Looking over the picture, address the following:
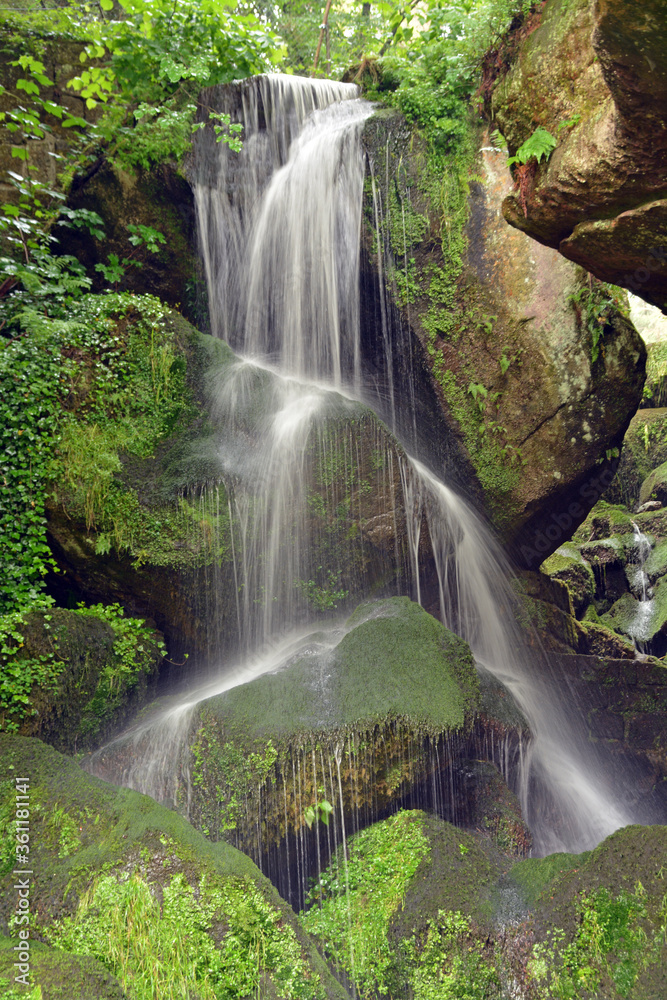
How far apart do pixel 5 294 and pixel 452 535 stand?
6.05m

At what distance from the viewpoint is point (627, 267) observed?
4.55m

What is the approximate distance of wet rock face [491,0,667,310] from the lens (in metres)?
3.52

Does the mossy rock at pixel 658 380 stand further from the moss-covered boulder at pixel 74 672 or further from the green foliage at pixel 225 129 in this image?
the moss-covered boulder at pixel 74 672

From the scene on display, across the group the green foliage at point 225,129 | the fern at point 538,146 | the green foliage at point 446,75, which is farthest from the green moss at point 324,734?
the green foliage at point 225,129

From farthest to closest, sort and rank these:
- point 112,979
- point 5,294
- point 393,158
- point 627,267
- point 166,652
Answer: point 393,158 → point 5,294 → point 166,652 → point 627,267 → point 112,979

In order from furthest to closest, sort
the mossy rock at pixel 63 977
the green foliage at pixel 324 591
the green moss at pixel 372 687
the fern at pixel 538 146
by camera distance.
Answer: the green foliage at pixel 324 591
the green moss at pixel 372 687
the fern at pixel 538 146
the mossy rock at pixel 63 977

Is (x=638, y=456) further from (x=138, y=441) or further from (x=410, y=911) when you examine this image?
(x=410, y=911)

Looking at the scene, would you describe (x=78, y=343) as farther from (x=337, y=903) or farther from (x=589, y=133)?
(x=337, y=903)

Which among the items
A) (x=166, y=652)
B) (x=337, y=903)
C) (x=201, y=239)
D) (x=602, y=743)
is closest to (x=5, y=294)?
(x=201, y=239)

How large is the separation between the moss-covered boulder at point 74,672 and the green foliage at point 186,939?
1675 mm

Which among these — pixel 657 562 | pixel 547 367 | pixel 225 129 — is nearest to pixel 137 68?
pixel 225 129

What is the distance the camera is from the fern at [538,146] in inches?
178

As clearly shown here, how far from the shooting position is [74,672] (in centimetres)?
546

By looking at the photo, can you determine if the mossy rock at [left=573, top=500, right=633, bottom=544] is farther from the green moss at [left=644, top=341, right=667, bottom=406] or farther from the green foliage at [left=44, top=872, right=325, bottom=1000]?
the green foliage at [left=44, top=872, right=325, bottom=1000]
